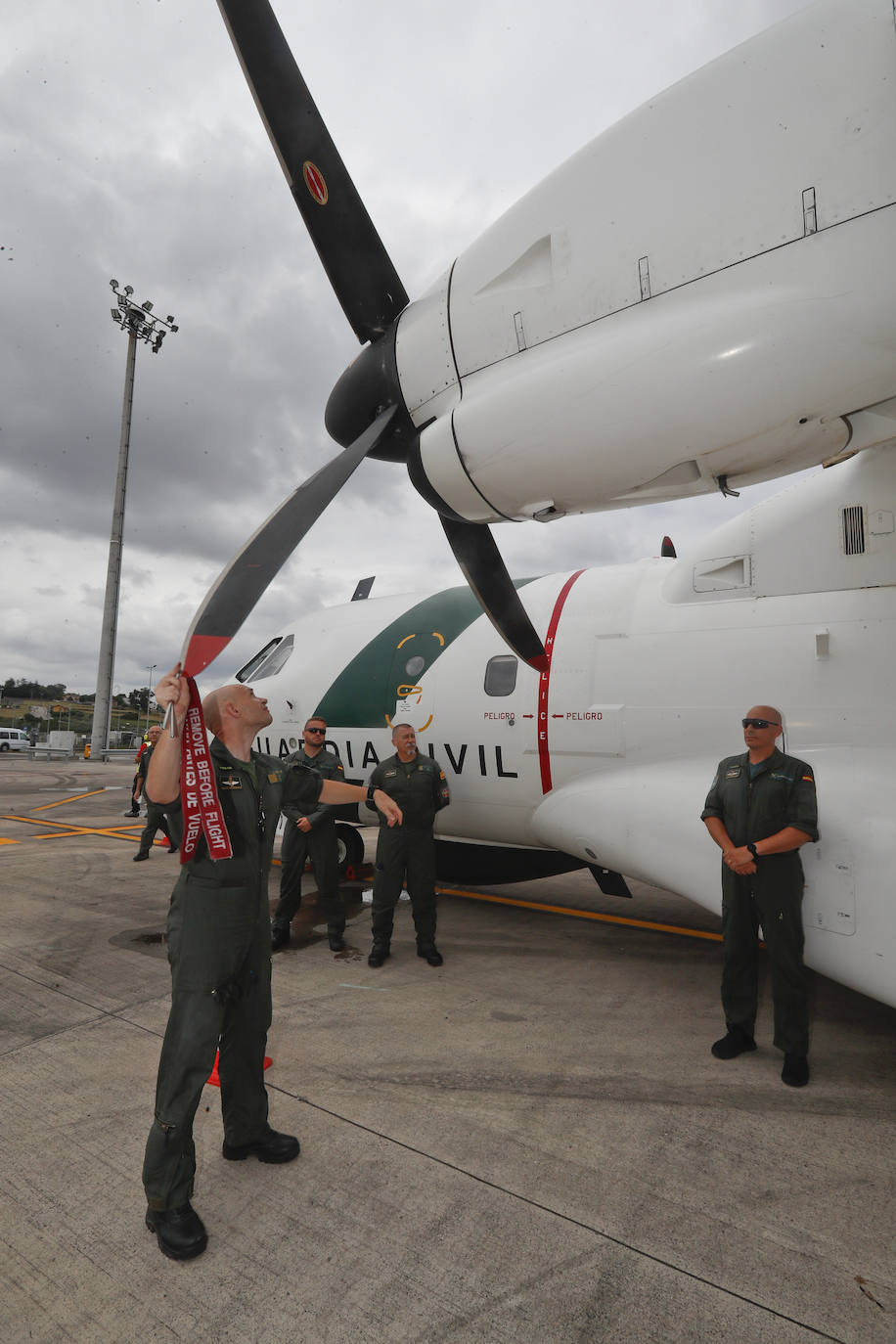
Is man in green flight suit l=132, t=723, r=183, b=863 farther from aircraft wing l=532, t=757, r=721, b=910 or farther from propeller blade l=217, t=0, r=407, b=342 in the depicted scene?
aircraft wing l=532, t=757, r=721, b=910

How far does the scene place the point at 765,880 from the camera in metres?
4.04

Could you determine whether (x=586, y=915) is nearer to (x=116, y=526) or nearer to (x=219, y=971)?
(x=219, y=971)

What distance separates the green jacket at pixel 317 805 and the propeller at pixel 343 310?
2.59 meters

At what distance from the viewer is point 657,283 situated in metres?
3.00

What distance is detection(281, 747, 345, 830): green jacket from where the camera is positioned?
20.3ft

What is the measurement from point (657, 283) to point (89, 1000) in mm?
5450

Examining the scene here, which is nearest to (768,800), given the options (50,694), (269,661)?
(269,661)

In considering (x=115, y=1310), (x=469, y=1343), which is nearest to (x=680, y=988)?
(x=469, y=1343)

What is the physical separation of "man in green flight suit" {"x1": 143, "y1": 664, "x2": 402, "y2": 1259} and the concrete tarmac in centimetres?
20

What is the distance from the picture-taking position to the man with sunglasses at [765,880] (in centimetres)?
394

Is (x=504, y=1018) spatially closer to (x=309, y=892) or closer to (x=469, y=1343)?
(x=469, y=1343)

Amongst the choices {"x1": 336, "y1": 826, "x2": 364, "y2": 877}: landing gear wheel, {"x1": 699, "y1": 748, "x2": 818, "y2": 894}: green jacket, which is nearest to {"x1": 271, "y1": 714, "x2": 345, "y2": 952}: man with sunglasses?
{"x1": 336, "y1": 826, "x2": 364, "y2": 877}: landing gear wheel

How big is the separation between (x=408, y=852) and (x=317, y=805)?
1061mm

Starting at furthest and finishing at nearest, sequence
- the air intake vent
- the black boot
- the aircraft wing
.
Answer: the aircraft wing
the air intake vent
the black boot
